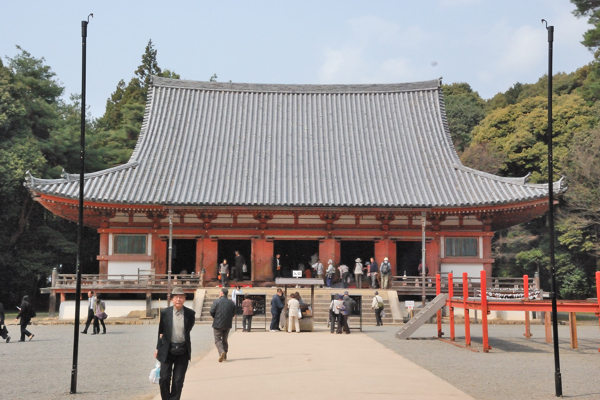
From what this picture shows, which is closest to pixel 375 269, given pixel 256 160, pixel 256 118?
pixel 256 160

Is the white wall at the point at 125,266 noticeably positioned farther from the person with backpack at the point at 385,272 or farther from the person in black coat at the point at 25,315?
the person with backpack at the point at 385,272

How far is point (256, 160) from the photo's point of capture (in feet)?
108

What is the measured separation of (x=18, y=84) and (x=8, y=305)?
12736mm

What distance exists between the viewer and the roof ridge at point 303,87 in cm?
3744

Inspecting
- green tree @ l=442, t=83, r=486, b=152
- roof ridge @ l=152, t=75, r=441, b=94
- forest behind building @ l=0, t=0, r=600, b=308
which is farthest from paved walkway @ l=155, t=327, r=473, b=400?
green tree @ l=442, t=83, r=486, b=152

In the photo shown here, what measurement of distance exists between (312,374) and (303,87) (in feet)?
91.3

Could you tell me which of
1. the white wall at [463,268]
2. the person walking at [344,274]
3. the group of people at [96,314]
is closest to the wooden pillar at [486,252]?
the white wall at [463,268]

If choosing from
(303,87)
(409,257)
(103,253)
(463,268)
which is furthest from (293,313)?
(303,87)

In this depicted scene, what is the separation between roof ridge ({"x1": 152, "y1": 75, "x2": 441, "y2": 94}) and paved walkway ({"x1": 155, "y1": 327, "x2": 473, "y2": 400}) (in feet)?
74.1

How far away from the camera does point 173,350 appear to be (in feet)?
29.6

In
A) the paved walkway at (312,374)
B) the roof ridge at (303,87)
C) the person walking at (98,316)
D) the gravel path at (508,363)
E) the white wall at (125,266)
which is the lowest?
the gravel path at (508,363)

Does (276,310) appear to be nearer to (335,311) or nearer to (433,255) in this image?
(335,311)

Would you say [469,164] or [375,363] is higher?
[469,164]

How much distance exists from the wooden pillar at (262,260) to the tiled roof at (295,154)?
2.10 meters
